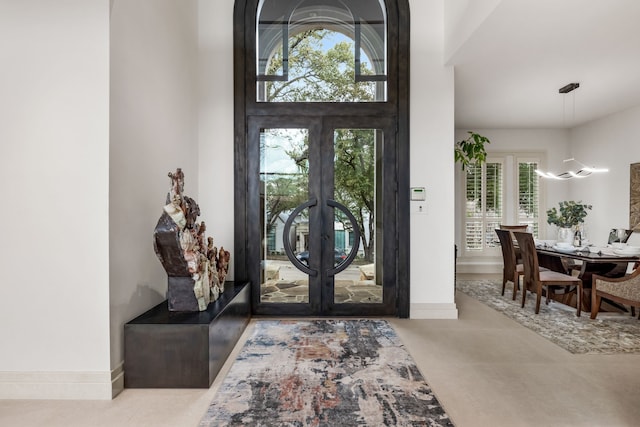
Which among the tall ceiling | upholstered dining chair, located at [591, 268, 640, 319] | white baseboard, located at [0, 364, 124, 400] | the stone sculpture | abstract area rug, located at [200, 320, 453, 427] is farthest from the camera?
upholstered dining chair, located at [591, 268, 640, 319]

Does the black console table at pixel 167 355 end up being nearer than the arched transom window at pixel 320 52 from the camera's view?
Yes

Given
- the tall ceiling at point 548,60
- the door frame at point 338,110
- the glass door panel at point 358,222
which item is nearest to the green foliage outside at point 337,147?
the glass door panel at point 358,222

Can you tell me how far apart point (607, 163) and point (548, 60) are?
358 cm

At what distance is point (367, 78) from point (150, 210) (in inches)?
103

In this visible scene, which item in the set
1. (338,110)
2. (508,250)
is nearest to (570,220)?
(508,250)

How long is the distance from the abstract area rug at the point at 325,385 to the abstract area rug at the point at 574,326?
1.53 m

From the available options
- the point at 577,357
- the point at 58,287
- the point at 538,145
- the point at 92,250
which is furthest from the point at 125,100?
the point at 538,145

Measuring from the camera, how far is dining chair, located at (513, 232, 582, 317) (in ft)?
13.5

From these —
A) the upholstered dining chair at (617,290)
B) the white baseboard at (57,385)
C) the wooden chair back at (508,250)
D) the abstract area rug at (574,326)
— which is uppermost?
the wooden chair back at (508,250)

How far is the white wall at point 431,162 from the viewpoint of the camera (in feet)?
13.0

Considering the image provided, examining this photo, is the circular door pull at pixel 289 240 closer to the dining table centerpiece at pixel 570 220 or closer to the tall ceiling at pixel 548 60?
the tall ceiling at pixel 548 60

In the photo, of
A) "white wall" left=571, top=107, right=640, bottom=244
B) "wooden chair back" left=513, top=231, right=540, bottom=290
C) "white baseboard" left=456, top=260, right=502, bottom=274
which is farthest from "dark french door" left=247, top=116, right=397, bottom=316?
"white wall" left=571, top=107, right=640, bottom=244

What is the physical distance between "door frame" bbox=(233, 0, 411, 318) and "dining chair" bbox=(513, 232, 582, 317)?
1.50 meters

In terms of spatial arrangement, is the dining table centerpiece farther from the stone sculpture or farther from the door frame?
the stone sculpture
